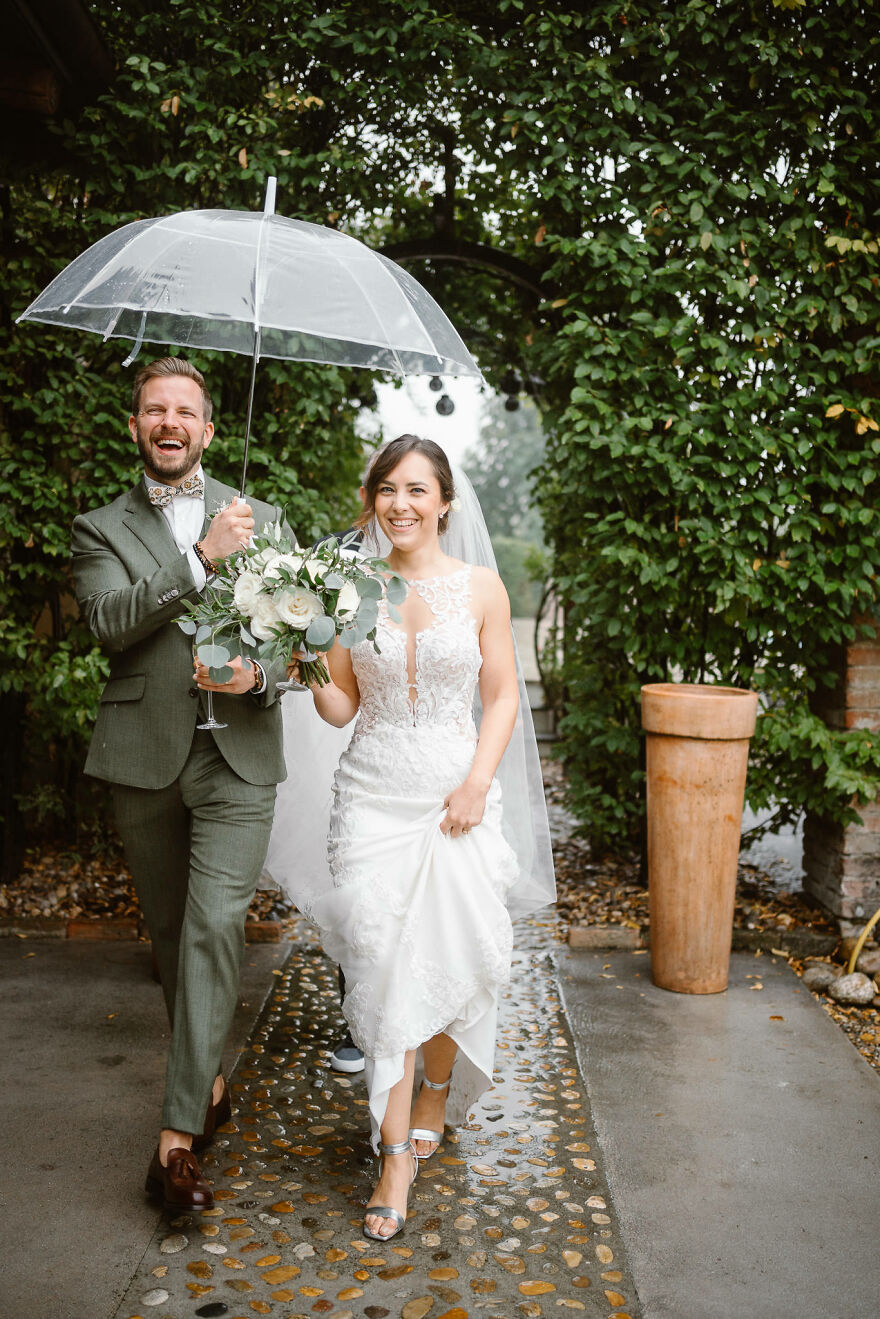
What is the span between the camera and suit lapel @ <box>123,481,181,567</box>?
3.08 m

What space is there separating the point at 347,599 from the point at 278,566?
184 mm

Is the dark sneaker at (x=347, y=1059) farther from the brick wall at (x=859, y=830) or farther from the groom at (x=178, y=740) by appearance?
the brick wall at (x=859, y=830)

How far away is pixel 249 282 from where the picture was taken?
3.04 meters

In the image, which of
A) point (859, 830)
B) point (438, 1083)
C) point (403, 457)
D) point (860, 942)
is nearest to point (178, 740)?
point (403, 457)

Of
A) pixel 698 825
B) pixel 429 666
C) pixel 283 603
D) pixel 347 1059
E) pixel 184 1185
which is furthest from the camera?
pixel 698 825

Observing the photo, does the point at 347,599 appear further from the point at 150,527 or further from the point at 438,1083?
the point at 438,1083

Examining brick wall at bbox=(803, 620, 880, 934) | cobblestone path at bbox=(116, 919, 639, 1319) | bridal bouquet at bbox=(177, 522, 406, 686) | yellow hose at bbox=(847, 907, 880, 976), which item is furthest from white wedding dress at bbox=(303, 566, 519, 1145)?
brick wall at bbox=(803, 620, 880, 934)

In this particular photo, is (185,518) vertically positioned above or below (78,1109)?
above

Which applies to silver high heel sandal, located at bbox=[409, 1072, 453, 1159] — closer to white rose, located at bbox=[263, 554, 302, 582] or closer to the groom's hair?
white rose, located at bbox=[263, 554, 302, 582]

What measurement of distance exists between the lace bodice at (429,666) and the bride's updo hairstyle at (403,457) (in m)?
0.26

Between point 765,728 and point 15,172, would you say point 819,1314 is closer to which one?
point 765,728

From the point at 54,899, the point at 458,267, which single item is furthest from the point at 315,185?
the point at 54,899

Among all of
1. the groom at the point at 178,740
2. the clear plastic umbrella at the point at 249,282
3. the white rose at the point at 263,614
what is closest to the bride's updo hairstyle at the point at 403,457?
the clear plastic umbrella at the point at 249,282

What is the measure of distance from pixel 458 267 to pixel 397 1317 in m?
5.72
